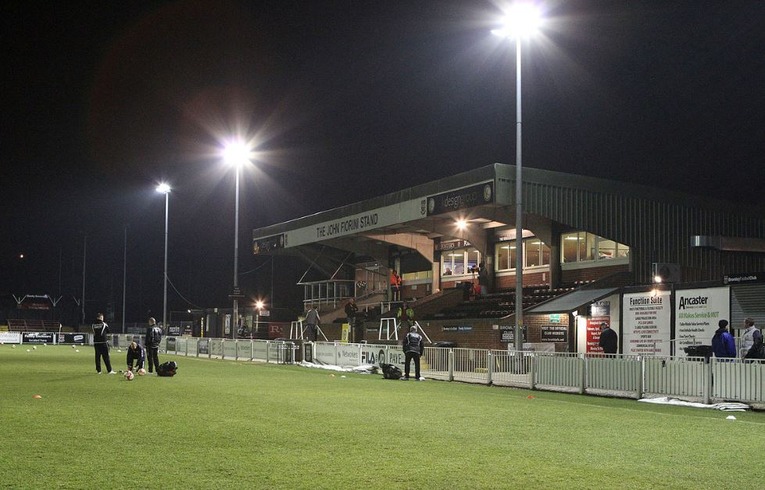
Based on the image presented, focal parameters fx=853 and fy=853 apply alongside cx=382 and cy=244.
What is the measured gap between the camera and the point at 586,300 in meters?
29.6

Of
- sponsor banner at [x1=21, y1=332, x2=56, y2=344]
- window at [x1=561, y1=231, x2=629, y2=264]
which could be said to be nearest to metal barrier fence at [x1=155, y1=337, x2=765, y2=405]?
window at [x1=561, y1=231, x2=629, y2=264]

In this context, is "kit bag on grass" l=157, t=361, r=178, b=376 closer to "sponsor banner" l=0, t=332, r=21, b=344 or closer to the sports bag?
the sports bag

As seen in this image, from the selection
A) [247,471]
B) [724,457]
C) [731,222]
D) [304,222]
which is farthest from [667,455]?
[304,222]

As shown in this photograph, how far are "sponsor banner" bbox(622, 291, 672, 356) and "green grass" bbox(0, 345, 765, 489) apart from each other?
6.87 m

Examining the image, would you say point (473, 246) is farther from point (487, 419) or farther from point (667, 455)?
point (667, 455)

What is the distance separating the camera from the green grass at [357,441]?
26.5 feet

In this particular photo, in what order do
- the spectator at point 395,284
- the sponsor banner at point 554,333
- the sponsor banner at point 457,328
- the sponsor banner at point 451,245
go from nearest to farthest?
the sponsor banner at point 554,333
the sponsor banner at point 457,328
the sponsor banner at point 451,245
the spectator at point 395,284

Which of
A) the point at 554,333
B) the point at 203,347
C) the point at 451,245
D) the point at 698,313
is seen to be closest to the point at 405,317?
the point at 451,245

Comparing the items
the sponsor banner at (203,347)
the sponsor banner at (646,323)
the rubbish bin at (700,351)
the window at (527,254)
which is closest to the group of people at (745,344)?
the rubbish bin at (700,351)

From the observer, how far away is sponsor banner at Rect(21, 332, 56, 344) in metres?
59.9

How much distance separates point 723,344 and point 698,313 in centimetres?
437

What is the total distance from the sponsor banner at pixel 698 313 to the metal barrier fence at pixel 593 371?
12.8 ft

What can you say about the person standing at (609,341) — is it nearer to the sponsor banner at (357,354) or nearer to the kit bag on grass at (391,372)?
the kit bag on grass at (391,372)

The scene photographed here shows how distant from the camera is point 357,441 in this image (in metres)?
10.6
